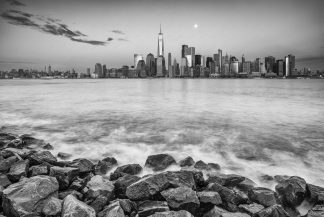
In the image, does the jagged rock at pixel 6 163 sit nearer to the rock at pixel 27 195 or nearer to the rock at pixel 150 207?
the rock at pixel 27 195

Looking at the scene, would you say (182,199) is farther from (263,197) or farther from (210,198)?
(263,197)

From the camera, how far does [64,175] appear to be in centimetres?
576

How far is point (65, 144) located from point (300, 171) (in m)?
8.84

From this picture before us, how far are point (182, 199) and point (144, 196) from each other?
0.79 metres

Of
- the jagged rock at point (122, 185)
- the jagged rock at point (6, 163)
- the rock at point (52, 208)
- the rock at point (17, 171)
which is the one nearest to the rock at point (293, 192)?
the jagged rock at point (122, 185)

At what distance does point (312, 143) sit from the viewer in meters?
11.2

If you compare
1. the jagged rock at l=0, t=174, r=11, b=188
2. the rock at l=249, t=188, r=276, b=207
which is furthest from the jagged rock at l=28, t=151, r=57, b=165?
the rock at l=249, t=188, r=276, b=207

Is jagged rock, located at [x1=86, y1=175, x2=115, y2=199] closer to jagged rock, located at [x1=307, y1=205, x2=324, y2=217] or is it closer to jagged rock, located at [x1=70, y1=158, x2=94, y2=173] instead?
jagged rock, located at [x1=70, y1=158, x2=94, y2=173]

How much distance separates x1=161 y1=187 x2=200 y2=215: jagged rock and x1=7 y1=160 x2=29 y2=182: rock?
10.9 ft

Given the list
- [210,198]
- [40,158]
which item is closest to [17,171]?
[40,158]

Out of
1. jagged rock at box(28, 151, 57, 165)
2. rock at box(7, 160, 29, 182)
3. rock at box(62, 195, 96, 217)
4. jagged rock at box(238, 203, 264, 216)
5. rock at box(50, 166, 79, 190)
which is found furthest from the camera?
jagged rock at box(28, 151, 57, 165)

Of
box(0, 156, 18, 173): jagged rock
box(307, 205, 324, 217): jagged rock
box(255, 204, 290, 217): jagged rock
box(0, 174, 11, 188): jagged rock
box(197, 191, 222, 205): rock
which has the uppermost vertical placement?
box(0, 156, 18, 173): jagged rock

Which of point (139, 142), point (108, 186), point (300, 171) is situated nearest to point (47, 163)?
point (108, 186)

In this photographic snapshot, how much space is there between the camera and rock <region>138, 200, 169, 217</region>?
4543 millimetres
